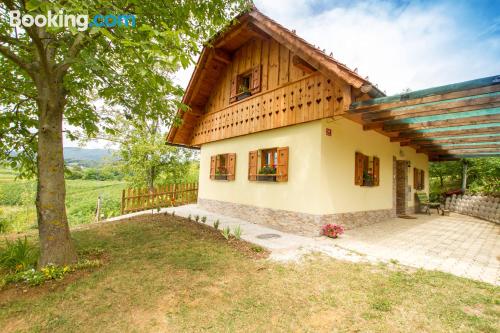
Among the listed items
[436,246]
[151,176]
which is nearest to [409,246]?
[436,246]

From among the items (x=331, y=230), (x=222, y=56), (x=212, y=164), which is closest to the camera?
(x=331, y=230)

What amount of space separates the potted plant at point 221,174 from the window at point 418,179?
921cm

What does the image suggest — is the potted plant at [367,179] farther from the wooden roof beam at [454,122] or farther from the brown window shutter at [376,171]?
the wooden roof beam at [454,122]

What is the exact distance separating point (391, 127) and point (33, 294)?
342 inches

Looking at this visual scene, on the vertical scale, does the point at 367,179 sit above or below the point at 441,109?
below

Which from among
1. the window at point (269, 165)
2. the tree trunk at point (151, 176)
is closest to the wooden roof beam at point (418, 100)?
the window at point (269, 165)

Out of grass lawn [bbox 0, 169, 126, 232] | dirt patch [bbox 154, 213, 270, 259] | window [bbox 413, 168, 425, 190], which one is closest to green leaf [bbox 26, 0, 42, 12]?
dirt patch [bbox 154, 213, 270, 259]

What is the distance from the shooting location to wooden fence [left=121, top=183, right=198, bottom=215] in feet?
35.3

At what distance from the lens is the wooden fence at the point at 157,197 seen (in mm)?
10773

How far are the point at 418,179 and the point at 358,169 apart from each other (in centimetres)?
689

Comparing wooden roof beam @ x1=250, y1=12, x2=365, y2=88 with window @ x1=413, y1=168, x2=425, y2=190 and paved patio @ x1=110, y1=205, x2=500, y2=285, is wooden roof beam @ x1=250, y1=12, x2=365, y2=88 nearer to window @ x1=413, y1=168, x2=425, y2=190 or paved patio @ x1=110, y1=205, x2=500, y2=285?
paved patio @ x1=110, y1=205, x2=500, y2=285

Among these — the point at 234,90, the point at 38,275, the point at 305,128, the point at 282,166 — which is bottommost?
the point at 38,275

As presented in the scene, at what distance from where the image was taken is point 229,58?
965cm

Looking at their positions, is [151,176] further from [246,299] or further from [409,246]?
[409,246]
